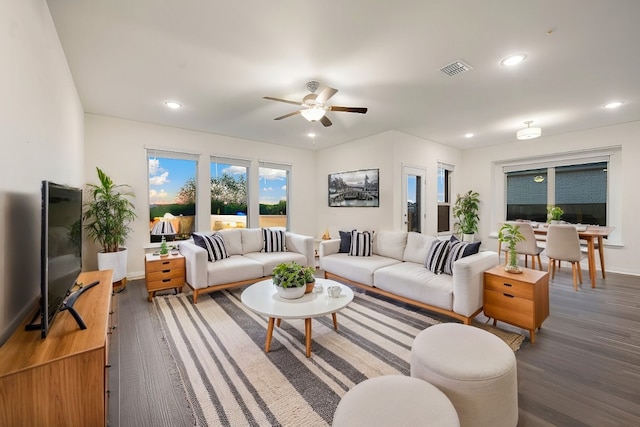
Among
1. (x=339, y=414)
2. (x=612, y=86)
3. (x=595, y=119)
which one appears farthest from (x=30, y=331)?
(x=595, y=119)

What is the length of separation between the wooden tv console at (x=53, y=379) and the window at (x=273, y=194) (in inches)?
175

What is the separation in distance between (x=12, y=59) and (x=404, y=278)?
3.36m

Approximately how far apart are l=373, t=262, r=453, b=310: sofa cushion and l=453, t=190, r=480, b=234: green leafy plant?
3.66 m

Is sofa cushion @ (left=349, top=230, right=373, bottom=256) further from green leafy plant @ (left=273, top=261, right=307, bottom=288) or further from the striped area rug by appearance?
green leafy plant @ (left=273, top=261, right=307, bottom=288)

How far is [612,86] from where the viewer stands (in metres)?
3.08

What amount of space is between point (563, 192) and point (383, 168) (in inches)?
155

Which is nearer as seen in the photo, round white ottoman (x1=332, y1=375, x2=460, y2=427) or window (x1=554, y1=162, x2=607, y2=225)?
round white ottoman (x1=332, y1=375, x2=460, y2=427)

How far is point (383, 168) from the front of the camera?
16.1 ft

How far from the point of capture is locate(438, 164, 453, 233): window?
19.9 ft

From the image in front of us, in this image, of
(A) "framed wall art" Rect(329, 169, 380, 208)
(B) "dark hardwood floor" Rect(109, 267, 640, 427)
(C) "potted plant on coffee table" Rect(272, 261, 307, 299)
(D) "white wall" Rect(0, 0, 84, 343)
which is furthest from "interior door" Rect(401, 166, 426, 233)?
(D) "white wall" Rect(0, 0, 84, 343)

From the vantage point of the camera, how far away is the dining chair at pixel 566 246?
3844 mm

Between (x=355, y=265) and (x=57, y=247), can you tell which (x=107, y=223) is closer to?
(x=57, y=247)

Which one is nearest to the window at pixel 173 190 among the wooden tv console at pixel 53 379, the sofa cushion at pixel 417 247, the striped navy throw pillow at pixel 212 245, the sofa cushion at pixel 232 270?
the striped navy throw pillow at pixel 212 245

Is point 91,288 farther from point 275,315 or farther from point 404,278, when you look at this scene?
point 404,278
